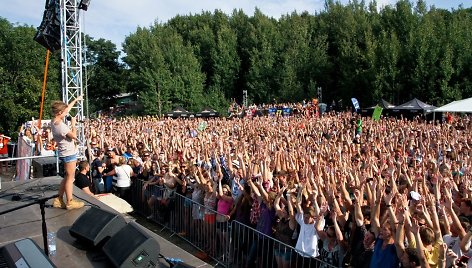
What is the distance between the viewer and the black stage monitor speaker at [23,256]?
2.88 m

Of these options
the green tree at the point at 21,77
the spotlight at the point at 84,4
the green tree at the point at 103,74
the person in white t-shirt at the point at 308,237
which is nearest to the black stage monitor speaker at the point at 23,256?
the person in white t-shirt at the point at 308,237

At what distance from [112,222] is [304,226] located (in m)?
2.66

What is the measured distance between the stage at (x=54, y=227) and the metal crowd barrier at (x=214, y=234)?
208 centimetres

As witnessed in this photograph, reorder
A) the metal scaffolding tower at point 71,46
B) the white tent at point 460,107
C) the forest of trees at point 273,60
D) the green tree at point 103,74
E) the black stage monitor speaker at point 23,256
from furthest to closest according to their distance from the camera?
the green tree at point 103,74
the forest of trees at point 273,60
the white tent at point 460,107
the metal scaffolding tower at point 71,46
the black stage monitor speaker at point 23,256

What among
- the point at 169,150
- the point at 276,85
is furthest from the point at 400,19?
the point at 169,150

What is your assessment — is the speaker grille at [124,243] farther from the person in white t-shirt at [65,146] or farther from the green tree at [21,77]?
the green tree at [21,77]

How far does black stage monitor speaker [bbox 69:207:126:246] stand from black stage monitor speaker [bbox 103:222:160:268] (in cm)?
45

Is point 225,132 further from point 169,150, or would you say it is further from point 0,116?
point 0,116

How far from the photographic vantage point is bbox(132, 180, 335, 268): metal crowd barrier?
19.8ft

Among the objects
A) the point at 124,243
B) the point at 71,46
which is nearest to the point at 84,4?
the point at 71,46

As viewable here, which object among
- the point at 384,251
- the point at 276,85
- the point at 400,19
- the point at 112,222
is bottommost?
the point at 384,251

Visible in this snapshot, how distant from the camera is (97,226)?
428cm

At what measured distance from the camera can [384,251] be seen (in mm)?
4766

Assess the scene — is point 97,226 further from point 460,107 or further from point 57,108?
point 460,107
